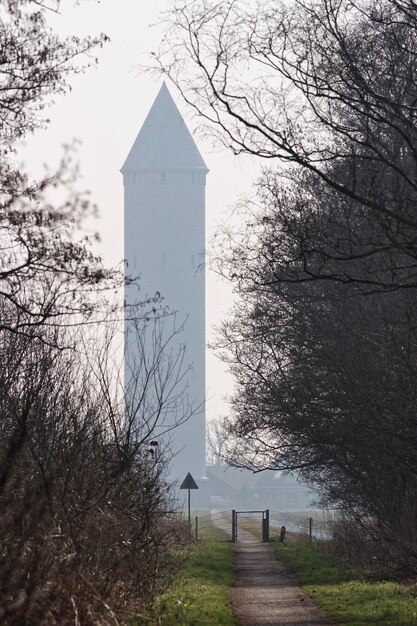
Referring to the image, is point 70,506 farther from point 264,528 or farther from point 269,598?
point 264,528

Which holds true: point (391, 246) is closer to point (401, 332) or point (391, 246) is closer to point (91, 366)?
point (91, 366)

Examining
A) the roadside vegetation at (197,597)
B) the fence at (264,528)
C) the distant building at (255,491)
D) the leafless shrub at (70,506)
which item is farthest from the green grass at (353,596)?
the distant building at (255,491)

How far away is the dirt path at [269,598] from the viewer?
52.5ft

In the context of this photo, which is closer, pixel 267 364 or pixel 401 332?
pixel 401 332

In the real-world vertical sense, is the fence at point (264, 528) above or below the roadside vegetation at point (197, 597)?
above

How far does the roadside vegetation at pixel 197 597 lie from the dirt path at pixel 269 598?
20 cm

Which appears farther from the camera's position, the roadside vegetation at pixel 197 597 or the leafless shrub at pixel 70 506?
the roadside vegetation at pixel 197 597

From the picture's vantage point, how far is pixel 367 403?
22250mm

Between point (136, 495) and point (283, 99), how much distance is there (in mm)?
6019

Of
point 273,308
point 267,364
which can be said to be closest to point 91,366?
point 273,308

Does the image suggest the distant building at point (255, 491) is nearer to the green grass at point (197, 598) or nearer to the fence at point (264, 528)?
the fence at point (264, 528)

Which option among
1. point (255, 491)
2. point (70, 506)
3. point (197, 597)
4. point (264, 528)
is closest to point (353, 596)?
point (197, 597)

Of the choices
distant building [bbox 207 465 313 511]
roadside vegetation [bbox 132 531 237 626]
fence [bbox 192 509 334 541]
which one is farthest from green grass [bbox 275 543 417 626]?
distant building [bbox 207 465 313 511]

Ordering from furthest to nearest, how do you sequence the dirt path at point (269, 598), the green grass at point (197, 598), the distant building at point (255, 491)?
the distant building at point (255, 491) → the dirt path at point (269, 598) → the green grass at point (197, 598)
